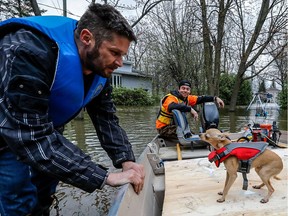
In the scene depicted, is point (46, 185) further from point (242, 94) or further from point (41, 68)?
point (242, 94)

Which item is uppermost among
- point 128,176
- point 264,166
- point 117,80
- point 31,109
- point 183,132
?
point 117,80

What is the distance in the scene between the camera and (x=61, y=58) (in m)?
1.10

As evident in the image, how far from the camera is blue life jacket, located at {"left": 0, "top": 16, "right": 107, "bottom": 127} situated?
1120 mm

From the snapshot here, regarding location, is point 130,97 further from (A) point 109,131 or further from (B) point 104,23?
(B) point 104,23

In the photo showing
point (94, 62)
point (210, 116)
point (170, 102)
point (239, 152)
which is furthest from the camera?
point (170, 102)

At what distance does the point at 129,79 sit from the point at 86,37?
31.6 metres

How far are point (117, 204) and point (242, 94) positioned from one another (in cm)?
2660

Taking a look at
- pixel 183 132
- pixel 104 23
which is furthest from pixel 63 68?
pixel 183 132

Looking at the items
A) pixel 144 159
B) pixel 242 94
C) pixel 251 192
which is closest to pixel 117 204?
pixel 251 192

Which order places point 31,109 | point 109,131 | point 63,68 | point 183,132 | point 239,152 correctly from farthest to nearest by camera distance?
point 183,132
point 239,152
point 109,131
point 63,68
point 31,109

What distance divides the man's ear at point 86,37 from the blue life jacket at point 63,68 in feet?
0.19

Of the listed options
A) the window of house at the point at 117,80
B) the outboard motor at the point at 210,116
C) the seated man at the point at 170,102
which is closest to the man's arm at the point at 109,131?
the outboard motor at the point at 210,116

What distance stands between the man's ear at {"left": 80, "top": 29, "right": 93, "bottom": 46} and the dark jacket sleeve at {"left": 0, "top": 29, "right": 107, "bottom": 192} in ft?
0.59

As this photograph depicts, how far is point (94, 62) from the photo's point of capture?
4.01 feet
